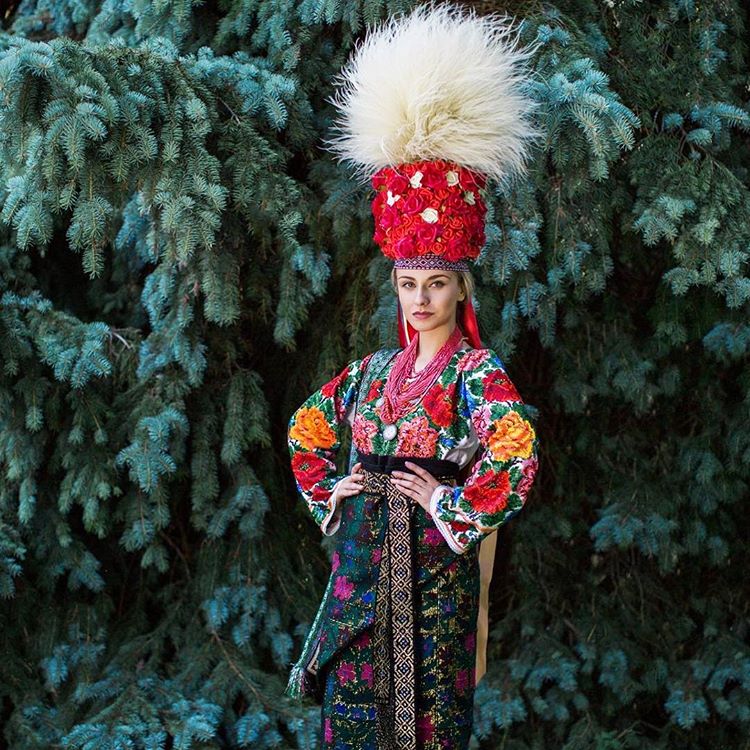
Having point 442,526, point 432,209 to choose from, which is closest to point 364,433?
point 442,526

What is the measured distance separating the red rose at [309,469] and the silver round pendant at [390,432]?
0.24 m

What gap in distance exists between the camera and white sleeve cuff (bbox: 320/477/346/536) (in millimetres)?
2596

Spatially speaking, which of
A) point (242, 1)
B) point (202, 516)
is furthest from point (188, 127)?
point (202, 516)

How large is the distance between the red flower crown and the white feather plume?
3 cm

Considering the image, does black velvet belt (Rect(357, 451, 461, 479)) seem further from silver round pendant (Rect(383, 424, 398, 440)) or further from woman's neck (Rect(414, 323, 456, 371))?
woman's neck (Rect(414, 323, 456, 371))

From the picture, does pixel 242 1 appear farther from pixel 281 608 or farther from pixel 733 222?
pixel 281 608

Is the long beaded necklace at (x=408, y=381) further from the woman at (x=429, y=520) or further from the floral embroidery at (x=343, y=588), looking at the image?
the floral embroidery at (x=343, y=588)

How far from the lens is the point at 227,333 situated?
387 cm

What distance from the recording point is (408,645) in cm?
243

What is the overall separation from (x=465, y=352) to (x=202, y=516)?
1.65 m

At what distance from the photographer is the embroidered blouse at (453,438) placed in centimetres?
238

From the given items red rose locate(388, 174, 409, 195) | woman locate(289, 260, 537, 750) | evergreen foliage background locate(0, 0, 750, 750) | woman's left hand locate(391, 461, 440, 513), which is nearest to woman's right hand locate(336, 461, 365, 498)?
woman locate(289, 260, 537, 750)

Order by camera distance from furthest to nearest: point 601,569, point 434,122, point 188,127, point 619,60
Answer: point 601,569
point 619,60
point 188,127
point 434,122

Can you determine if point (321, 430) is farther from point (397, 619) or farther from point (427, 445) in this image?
point (397, 619)
